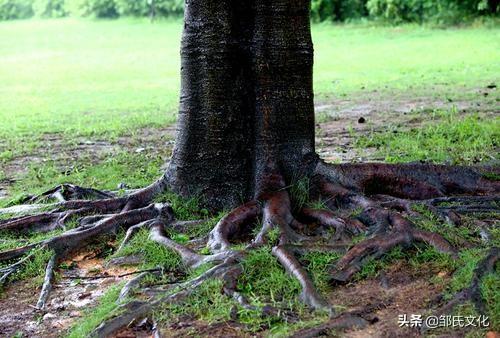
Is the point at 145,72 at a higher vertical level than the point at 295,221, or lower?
lower

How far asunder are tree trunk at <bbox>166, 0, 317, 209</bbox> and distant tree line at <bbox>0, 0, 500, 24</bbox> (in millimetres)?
28983

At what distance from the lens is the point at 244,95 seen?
6.52m

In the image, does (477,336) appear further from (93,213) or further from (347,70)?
(347,70)

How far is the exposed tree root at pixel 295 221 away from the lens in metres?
5.02

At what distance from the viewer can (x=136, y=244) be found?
6051 millimetres

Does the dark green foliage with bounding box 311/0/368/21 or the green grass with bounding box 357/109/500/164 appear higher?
the green grass with bounding box 357/109/500/164

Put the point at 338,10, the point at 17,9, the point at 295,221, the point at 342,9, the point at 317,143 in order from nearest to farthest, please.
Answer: the point at 295,221 → the point at 317,143 → the point at 342,9 → the point at 338,10 → the point at 17,9

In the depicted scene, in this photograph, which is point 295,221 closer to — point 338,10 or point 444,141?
point 444,141

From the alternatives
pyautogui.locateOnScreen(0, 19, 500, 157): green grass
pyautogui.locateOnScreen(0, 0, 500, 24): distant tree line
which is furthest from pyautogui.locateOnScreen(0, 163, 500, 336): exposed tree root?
pyautogui.locateOnScreen(0, 0, 500, 24): distant tree line

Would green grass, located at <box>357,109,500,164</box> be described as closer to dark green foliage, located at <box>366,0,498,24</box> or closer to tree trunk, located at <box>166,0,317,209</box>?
tree trunk, located at <box>166,0,317,209</box>

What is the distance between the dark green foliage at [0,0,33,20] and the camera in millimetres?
62562

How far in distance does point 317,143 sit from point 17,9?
57764 mm

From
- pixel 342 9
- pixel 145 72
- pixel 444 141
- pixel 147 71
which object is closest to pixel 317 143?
pixel 444 141

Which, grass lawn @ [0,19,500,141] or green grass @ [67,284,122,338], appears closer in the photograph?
green grass @ [67,284,122,338]
